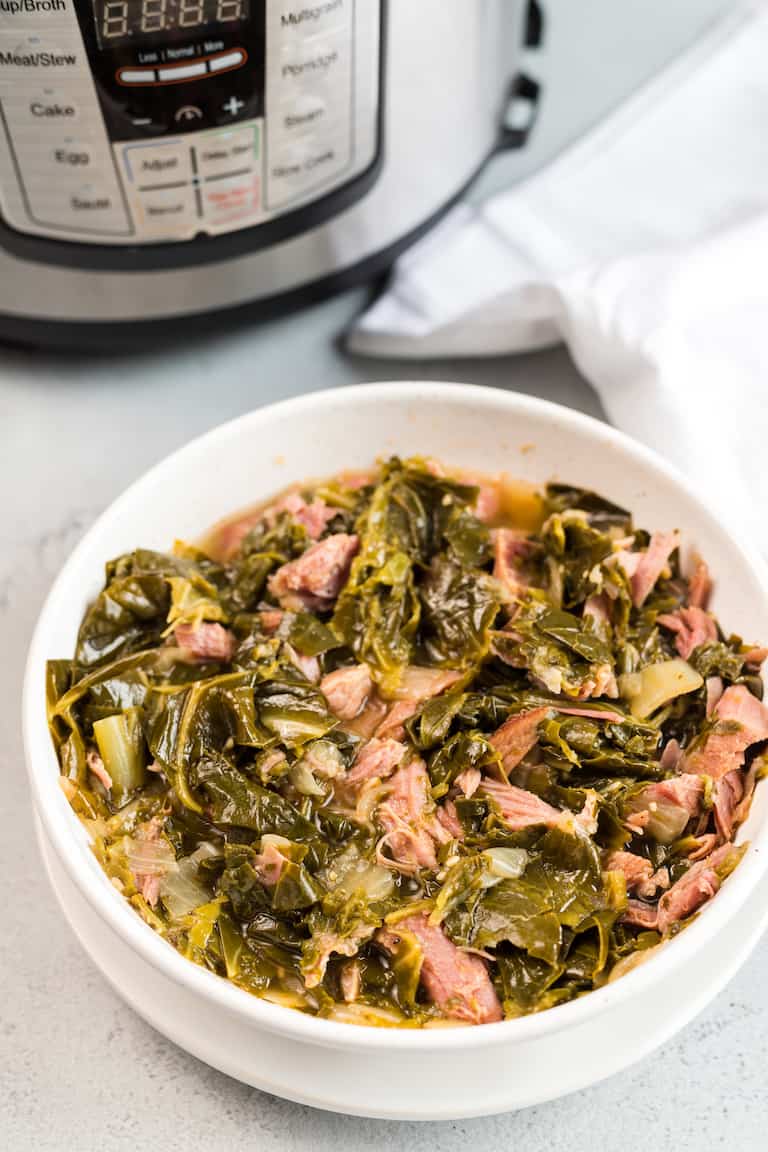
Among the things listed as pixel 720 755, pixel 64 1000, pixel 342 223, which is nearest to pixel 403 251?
pixel 342 223

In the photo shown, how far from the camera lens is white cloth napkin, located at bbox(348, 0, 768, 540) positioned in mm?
2566

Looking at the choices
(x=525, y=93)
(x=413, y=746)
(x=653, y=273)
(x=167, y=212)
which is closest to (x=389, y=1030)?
(x=413, y=746)

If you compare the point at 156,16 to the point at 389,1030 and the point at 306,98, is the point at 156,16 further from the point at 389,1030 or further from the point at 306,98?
the point at 389,1030

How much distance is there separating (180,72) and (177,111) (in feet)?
0.27

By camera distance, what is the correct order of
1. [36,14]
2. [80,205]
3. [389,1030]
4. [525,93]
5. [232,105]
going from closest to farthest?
1. [389,1030]
2. [36,14]
3. [232,105]
4. [80,205]
5. [525,93]

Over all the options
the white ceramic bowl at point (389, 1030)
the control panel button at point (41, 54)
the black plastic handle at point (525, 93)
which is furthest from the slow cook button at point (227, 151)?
the black plastic handle at point (525, 93)

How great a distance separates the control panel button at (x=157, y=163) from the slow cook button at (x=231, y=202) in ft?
0.20

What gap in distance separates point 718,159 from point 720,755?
175 centimetres

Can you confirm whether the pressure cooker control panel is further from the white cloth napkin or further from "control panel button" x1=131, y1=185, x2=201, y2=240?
the white cloth napkin

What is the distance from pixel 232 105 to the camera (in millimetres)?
2232

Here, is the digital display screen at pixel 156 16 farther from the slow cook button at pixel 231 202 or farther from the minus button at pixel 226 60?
the slow cook button at pixel 231 202

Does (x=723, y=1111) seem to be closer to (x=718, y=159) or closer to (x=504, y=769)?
(x=504, y=769)

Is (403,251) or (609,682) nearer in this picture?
(609,682)

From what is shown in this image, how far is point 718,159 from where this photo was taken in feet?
9.86
